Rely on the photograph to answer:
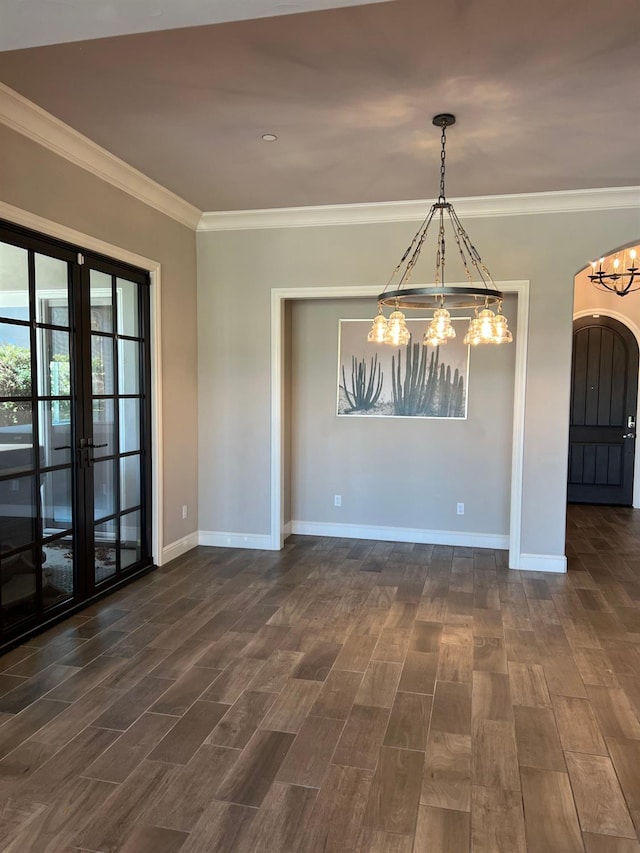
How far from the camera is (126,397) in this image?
179 inches

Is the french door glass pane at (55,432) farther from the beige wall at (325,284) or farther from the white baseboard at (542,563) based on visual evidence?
the white baseboard at (542,563)

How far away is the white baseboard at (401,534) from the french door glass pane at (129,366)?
2242 millimetres

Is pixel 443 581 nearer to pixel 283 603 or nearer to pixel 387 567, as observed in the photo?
pixel 387 567

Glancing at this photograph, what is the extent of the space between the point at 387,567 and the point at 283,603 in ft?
3.86

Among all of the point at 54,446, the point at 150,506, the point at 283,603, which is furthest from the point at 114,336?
the point at 283,603

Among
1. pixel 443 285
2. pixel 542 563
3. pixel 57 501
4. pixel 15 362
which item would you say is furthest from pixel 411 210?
pixel 57 501

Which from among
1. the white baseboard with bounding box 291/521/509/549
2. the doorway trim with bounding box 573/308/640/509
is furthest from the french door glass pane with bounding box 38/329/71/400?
the doorway trim with bounding box 573/308/640/509

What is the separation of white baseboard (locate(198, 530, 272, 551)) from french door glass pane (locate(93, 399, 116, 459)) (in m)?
1.58

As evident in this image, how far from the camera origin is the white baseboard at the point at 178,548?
16.6 ft

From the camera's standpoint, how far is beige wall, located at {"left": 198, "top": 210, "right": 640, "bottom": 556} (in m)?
4.80

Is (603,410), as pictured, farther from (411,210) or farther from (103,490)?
(103,490)

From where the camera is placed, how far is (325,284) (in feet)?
17.4

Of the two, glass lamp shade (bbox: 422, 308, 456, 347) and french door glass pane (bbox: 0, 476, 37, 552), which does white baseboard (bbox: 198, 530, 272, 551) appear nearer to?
french door glass pane (bbox: 0, 476, 37, 552)

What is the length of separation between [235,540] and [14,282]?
10.1 feet
